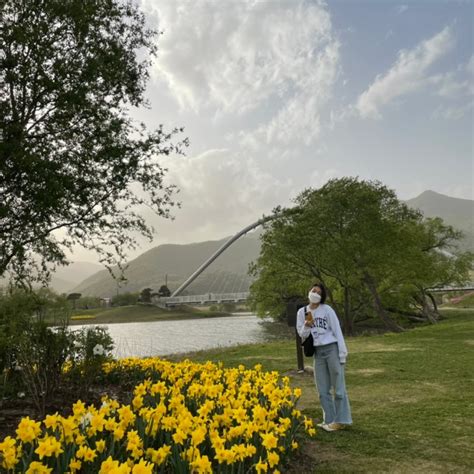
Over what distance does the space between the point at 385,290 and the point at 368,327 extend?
308 inches

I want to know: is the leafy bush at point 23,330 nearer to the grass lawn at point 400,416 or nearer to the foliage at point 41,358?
the foliage at point 41,358

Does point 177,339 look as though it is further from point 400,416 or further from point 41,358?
point 400,416

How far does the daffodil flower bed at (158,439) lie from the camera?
2.94m

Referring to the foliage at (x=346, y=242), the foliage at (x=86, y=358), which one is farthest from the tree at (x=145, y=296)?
the foliage at (x=86, y=358)

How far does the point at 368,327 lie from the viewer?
35406 millimetres

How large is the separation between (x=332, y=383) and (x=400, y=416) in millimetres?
1272

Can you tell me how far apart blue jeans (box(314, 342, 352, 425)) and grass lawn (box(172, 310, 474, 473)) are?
24 centimetres

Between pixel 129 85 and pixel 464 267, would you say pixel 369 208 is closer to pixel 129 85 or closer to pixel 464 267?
pixel 129 85

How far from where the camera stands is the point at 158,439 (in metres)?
3.84

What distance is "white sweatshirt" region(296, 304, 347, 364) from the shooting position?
5547 millimetres

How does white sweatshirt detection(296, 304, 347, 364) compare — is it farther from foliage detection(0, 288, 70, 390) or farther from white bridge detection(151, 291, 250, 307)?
white bridge detection(151, 291, 250, 307)

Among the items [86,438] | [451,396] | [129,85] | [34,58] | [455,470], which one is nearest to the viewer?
[86,438]

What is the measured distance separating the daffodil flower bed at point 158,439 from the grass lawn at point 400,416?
0.66 meters

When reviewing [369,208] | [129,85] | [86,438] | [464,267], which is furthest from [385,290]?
[86,438]
